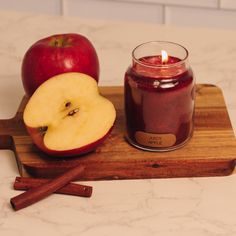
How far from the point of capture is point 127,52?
1291mm

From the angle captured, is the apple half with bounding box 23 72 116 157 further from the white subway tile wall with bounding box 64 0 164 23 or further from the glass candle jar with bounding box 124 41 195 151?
the white subway tile wall with bounding box 64 0 164 23

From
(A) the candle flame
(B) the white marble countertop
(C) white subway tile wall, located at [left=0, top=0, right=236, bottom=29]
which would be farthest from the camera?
(C) white subway tile wall, located at [left=0, top=0, right=236, bottom=29]

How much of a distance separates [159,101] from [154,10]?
700 mm

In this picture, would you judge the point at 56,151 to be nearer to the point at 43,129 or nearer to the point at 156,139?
the point at 43,129

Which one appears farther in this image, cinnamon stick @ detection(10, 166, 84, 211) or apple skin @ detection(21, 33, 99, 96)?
apple skin @ detection(21, 33, 99, 96)

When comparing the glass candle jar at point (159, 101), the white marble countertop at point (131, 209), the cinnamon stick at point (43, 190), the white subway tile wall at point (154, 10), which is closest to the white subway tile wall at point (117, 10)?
the white subway tile wall at point (154, 10)

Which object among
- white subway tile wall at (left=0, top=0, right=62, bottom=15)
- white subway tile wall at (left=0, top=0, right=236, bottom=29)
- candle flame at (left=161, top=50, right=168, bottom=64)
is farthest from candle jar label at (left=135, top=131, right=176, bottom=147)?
white subway tile wall at (left=0, top=0, right=62, bottom=15)

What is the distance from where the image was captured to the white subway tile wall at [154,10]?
60.6 inches

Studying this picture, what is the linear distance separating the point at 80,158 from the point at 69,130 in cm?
5

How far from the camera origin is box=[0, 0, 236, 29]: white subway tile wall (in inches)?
60.6

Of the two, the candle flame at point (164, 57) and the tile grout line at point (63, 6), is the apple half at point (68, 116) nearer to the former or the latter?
the candle flame at point (164, 57)

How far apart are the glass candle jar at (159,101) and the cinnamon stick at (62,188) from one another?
0.11 meters

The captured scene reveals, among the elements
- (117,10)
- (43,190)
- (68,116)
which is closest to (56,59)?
(68,116)

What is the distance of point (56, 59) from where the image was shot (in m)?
1.01
